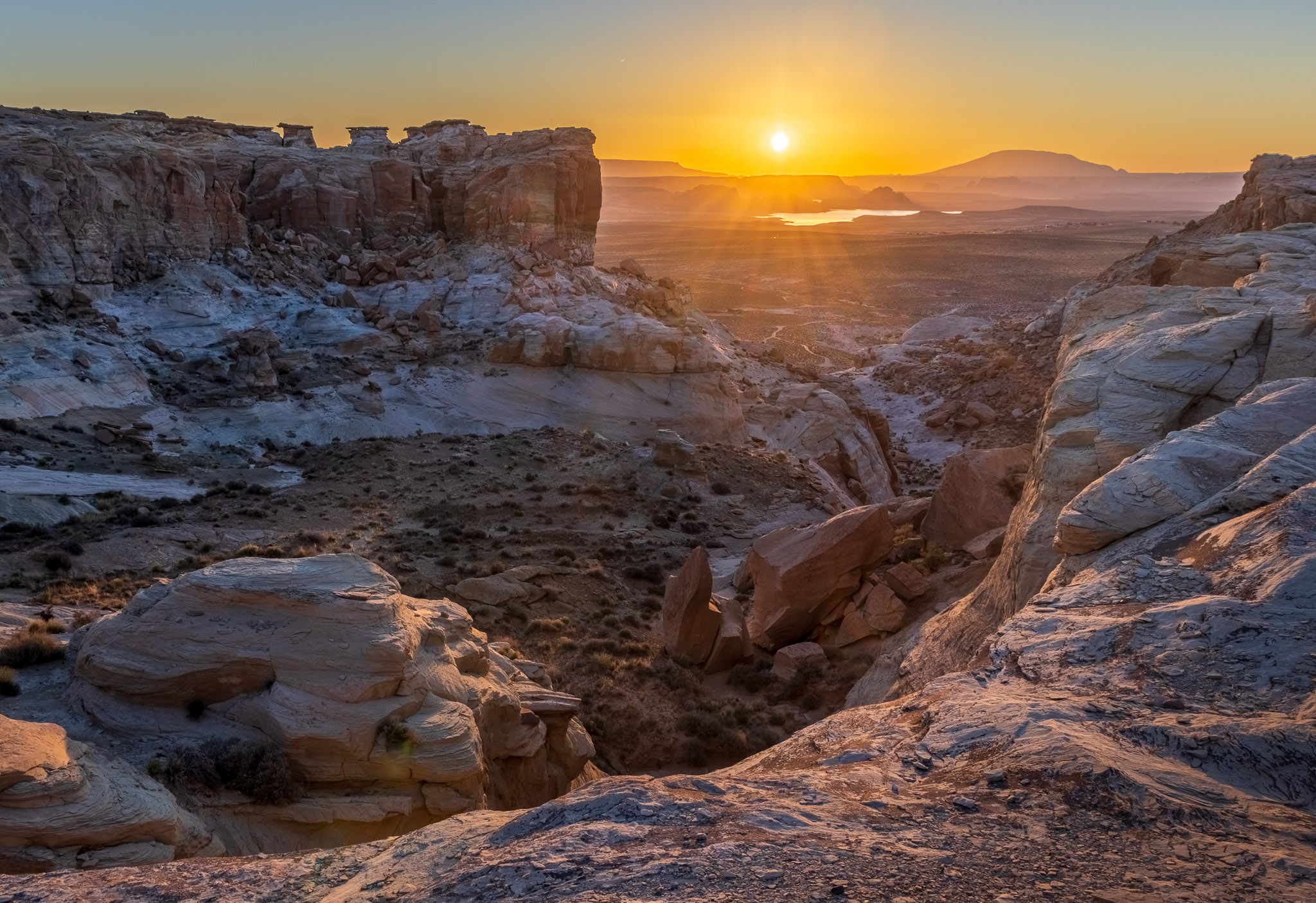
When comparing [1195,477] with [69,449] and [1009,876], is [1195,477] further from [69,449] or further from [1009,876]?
[69,449]

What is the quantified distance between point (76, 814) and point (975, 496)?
63.4 ft

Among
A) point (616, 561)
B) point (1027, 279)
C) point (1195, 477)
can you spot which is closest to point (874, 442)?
point (616, 561)


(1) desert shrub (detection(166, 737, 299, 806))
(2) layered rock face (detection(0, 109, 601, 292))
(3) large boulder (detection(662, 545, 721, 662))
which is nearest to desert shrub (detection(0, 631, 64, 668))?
(1) desert shrub (detection(166, 737, 299, 806))

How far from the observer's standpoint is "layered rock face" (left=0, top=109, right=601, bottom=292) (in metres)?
38.2

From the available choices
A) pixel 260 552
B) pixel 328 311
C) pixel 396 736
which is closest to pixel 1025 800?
pixel 396 736

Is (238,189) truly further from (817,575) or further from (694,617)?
(817,575)

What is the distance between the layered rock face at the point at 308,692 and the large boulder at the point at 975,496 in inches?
556

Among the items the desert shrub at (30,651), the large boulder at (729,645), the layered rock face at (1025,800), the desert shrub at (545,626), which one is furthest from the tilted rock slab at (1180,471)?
the desert shrub at (30,651)

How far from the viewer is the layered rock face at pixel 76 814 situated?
25.3ft

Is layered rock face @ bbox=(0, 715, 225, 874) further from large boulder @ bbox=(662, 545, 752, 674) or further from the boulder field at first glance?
large boulder @ bbox=(662, 545, 752, 674)

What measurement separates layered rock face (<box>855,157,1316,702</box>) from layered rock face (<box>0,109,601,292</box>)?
4013cm

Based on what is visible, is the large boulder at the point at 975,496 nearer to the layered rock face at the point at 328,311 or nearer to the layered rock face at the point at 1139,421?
the layered rock face at the point at 1139,421

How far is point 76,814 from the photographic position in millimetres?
8023

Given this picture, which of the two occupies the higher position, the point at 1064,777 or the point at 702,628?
the point at 1064,777
